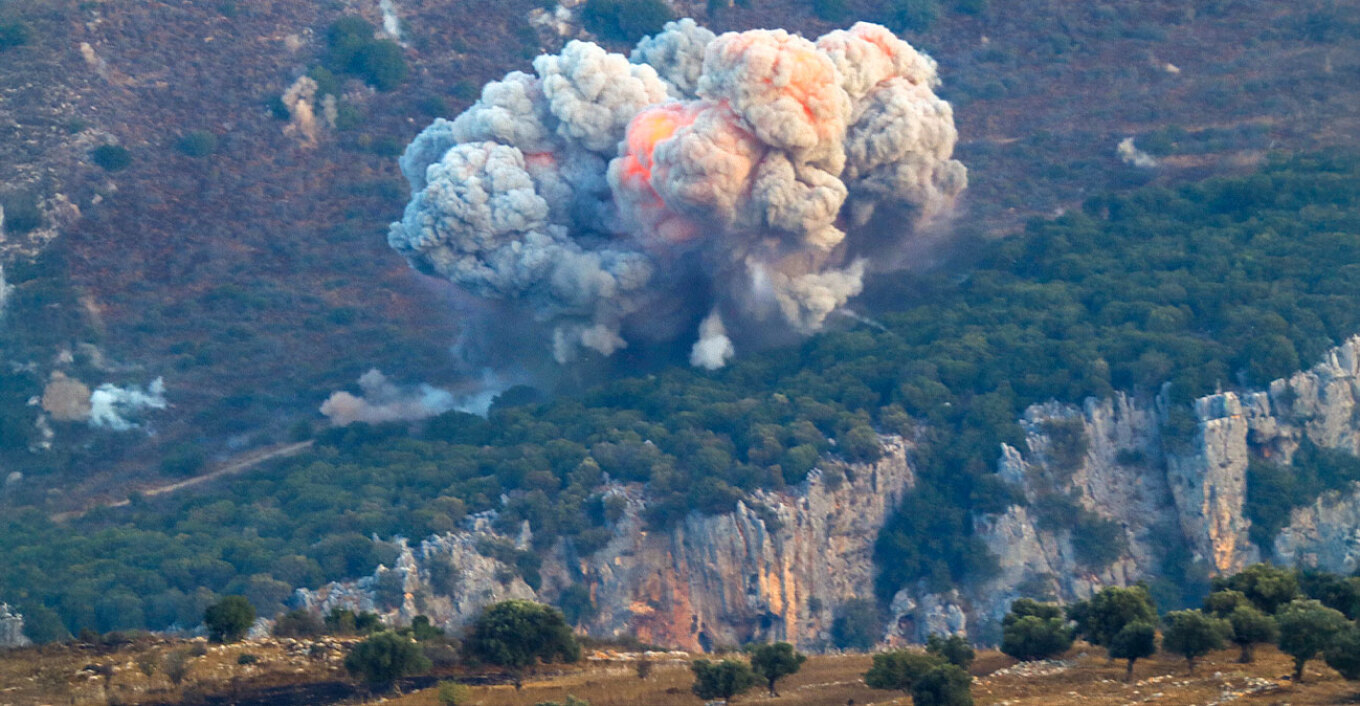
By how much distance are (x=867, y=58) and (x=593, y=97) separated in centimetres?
1381

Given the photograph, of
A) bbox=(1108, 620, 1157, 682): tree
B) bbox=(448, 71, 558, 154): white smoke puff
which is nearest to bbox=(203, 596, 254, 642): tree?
bbox=(1108, 620, 1157, 682): tree

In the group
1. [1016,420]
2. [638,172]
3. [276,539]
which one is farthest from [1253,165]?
[276,539]

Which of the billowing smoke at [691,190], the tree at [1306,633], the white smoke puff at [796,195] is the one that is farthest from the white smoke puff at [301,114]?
the tree at [1306,633]

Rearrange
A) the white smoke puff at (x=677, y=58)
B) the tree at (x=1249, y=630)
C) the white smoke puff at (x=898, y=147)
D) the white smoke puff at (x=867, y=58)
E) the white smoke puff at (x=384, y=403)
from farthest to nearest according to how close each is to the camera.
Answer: the white smoke puff at (x=677, y=58) → the white smoke puff at (x=384, y=403) → the white smoke puff at (x=898, y=147) → the white smoke puff at (x=867, y=58) → the tree at (x=1249, y=630)

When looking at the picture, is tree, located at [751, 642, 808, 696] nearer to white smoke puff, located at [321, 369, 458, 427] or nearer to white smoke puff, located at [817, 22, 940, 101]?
white smoke puff, located at [817, 22, 940, 101]

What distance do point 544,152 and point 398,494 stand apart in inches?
808

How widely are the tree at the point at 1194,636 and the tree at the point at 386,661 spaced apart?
21.8m

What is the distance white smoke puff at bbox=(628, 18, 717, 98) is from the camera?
123 m

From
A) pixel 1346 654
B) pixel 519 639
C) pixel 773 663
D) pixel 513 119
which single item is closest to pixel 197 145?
pixel 513 119

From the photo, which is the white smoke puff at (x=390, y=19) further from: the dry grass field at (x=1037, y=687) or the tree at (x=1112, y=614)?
the tree at (x=1112, y=614)

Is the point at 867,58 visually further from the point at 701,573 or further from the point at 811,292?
the point at 701,573

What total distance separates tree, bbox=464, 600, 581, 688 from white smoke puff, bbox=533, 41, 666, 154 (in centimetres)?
4624

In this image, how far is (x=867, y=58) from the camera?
112875 millimetres

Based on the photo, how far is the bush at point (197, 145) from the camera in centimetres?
14100
